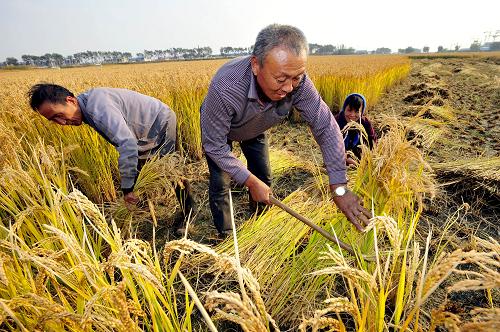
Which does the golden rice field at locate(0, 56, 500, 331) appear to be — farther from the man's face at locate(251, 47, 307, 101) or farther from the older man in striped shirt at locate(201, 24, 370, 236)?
the man's face at locate(251, 47, 307, 101)

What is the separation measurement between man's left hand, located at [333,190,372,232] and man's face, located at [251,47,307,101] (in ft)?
2.25

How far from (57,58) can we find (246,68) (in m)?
107

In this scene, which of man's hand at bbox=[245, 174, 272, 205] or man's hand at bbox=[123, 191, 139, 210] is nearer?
man's hand at bbox=[245, 174, 272, 205]

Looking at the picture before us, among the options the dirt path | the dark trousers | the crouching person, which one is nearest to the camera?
the crouching person

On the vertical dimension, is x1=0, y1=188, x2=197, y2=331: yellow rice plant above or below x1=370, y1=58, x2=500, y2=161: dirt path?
above

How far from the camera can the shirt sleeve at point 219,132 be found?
65.0 inches

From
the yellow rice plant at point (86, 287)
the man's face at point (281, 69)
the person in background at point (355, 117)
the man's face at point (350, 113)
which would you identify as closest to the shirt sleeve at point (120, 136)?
the yellow rice plant at point (86, 287)

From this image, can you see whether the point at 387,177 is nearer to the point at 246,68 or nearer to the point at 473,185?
the point at 246,68

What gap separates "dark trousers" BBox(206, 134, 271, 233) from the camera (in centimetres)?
213

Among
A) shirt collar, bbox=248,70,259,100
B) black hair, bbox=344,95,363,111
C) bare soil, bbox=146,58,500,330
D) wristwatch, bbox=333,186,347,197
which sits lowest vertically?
bare soil, bbox=146,58,500,330

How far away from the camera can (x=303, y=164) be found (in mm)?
3402

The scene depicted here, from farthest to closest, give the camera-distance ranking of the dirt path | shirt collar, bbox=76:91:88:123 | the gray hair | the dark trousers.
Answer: the dirt path, the dark trousers, shirt collar, bbox=76:91:88:123, the gray hair

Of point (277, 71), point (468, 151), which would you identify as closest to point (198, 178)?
point (277, 71)

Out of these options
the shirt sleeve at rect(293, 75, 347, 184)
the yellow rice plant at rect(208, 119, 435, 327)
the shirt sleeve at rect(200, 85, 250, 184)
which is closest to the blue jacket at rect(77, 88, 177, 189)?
the shirt sleeve at rect(200, 85, 250, 184)
